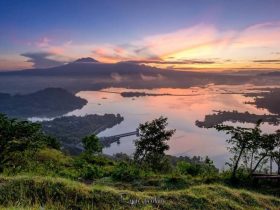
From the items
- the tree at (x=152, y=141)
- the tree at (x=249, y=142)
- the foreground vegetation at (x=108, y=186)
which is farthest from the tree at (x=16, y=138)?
the tree at (x=152, y=141)

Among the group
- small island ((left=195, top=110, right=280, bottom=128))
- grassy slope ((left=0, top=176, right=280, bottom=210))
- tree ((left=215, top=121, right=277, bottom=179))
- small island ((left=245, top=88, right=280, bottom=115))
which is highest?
grassy slope ((left=0, top=176, right=280, bottom=210))

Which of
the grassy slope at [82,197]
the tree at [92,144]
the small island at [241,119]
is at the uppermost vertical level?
the grassy slope at [82,197]

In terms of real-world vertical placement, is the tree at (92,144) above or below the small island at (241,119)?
above

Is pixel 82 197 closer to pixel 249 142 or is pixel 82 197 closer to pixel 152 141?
pixel 249 142

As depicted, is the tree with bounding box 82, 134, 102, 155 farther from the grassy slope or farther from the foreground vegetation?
the grassy slope

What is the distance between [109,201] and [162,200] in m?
1.37

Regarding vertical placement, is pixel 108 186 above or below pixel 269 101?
above

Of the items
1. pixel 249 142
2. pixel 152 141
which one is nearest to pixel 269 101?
pixel 152 141

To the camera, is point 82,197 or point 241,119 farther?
point 241,119

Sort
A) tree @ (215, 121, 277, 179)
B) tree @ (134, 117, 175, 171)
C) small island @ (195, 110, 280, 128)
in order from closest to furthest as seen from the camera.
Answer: tree @ (215, 121, 277, 179)
tree @ (134, 117, 175, 171)
small island @ (195, 110, 280, 128)

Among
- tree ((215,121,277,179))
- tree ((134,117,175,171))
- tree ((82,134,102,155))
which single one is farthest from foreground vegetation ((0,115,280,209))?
tree ((82,134,102,155))

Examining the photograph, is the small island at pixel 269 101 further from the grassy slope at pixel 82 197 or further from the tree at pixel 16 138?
the grassy slope at pixel 82 197

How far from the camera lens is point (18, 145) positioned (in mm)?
18281

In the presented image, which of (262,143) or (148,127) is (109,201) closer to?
(262,143)
